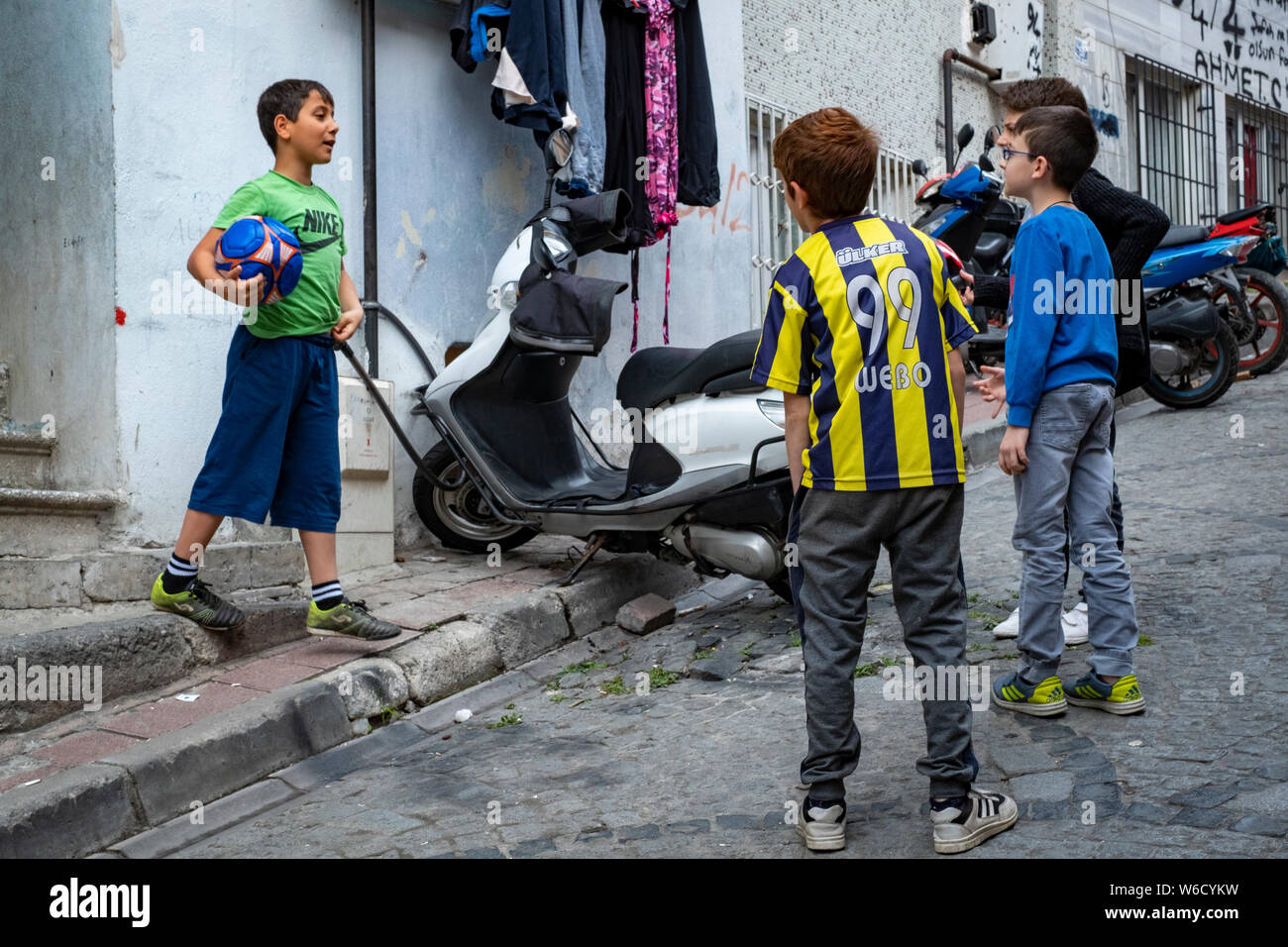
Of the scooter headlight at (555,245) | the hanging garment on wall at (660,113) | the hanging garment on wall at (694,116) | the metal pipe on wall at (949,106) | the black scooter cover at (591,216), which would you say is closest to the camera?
the scooter headlight at (555,245)

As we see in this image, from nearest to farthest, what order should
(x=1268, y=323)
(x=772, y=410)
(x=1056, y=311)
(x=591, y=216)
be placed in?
(x=1056, y=311), (x=772, y=410), (x=591, y=216), (x=1268, y=323)

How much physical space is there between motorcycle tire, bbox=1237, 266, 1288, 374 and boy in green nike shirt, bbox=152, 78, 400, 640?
267 inches

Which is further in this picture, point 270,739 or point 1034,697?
point 270,739

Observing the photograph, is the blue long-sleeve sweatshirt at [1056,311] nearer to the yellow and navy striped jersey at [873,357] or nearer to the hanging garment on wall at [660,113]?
the yellow and navy striped jersey at [873,357]

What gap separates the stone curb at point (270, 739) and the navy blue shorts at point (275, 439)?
0.47m

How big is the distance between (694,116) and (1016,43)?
647 cm

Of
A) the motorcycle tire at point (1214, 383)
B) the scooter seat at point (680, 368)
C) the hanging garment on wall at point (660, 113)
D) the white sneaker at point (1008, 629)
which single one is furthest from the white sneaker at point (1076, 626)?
the motorcycle tire at point (1214, 383)

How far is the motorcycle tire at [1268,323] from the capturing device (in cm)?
858

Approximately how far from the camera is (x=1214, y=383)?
7.99m

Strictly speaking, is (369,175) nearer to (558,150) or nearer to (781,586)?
(558,150)

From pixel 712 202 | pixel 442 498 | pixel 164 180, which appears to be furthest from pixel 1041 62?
A: pixel 164 180

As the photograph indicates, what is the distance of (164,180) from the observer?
4605 mm

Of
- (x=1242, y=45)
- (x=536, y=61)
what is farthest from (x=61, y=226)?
(x=1242, y=45)
